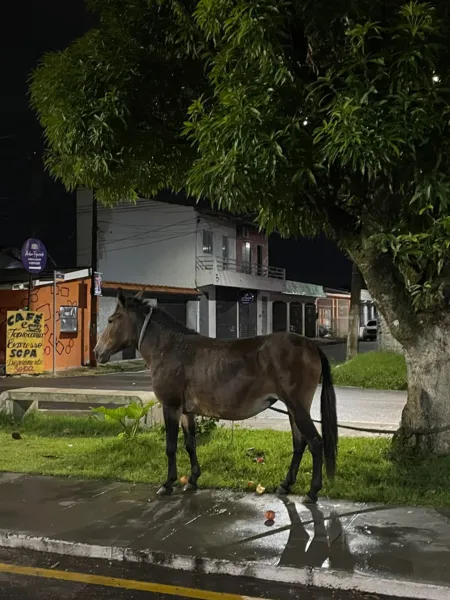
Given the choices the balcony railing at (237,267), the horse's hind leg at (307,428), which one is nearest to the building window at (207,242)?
the balcony railing at (237,267)

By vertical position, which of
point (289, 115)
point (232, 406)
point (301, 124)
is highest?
point (289, 115)

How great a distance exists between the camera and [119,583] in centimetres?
480

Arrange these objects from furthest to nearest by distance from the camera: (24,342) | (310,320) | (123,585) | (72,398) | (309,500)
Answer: (310,320) → (24,342) → (72,398) → (309,500) → (123,585)

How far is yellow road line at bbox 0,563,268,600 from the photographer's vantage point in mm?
4535

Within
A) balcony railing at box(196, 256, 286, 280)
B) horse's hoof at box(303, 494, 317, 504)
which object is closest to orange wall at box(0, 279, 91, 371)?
balcony railing at box(196, 256, 286, 280)

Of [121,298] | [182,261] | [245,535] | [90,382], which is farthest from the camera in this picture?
[182,261]

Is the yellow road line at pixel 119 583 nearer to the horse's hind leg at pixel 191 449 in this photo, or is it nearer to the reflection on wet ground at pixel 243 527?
the reflection on wet ground at pixel 243 527

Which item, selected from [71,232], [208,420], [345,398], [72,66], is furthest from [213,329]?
[72,66]

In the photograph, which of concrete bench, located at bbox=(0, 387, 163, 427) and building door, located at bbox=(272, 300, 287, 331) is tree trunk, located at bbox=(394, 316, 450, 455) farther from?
building door, located at bbox=(272, 300, 287, 331)

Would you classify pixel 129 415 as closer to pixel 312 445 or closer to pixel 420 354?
pixel 312 445

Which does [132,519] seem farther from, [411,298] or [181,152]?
[181,152]

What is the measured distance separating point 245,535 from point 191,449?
1.78 m

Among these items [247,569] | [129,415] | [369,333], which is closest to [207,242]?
[369,333]

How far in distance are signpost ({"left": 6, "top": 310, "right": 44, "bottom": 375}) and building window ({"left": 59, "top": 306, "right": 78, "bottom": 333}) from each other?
3.44 m
